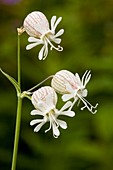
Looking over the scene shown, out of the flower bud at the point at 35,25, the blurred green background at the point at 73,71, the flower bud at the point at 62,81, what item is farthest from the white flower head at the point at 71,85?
the blurred green background at the point at 73,71

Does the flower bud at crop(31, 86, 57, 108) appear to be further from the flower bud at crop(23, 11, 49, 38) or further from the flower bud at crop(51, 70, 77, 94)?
the flower bud at crop(23, 11, 49, 38)

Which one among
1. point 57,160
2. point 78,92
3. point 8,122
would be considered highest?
point 8,122

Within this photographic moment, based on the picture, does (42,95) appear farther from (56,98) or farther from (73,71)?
(73,71)

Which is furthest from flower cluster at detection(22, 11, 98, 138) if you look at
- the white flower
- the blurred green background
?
the blurred green background

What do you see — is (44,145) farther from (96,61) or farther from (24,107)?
(96,61)

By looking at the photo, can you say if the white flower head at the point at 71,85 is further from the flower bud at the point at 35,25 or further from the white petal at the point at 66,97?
the flower bud at the point at 35,25

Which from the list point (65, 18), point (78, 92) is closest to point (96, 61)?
point (65, 18)
